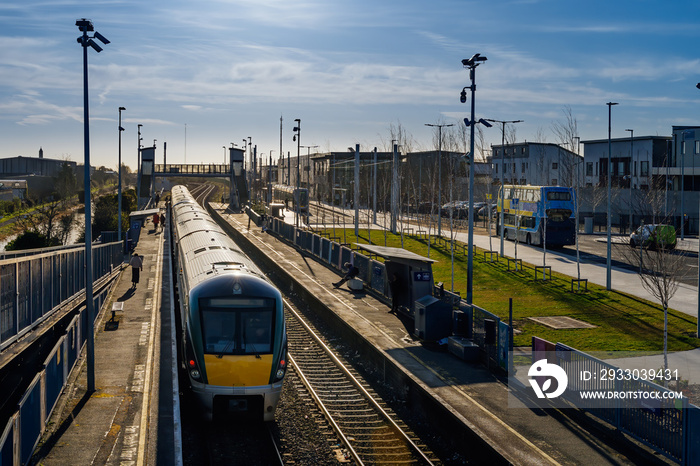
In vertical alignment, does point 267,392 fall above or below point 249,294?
below

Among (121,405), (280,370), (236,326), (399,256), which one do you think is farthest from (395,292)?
(121,405)

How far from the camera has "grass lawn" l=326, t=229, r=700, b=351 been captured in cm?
2006

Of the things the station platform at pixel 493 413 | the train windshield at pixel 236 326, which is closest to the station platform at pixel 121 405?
the train windshield at pixel 236 326

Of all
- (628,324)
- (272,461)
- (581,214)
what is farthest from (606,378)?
(581,214)

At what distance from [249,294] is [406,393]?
→ 481 centimetres

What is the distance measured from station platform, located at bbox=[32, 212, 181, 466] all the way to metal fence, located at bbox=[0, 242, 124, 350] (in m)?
1.59

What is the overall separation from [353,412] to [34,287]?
7.75m

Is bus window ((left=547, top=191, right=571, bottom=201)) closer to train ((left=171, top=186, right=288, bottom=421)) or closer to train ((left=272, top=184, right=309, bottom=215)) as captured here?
train ((left=272, top=184, right=309, bottom=215))

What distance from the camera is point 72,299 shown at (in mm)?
20438


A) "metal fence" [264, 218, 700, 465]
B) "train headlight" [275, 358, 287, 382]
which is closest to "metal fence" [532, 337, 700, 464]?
"metal fence" [264, 218, 700, 465]

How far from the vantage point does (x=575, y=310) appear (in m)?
24.9

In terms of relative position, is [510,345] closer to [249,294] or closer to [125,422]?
[249,294]

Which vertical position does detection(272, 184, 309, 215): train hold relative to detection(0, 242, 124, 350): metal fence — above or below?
above

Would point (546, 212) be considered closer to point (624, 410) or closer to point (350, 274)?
point (350, 274)
